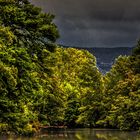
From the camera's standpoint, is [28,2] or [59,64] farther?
[59,64]

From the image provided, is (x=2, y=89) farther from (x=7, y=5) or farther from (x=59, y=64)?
(x=59, y=64)

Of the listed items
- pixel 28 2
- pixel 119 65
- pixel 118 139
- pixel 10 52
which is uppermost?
pixel 119 65

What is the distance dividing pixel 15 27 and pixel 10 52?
3.27 meters

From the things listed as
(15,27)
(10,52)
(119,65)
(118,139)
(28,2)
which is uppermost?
(119,65)

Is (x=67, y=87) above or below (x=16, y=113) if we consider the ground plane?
above

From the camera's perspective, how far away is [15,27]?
27.1 m

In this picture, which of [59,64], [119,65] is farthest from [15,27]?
[59,64]

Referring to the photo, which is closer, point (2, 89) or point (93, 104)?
point (2, 89)

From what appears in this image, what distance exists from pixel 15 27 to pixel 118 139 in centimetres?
2986

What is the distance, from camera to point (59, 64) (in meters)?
91.6

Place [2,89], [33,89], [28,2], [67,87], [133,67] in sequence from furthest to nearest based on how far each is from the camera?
[67,87]
[133,67]
[28,2]
[33,89]
[2,89]

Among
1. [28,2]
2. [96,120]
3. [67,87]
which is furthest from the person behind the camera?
[67,87]

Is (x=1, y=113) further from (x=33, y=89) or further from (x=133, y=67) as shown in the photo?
(x=133, y=67)

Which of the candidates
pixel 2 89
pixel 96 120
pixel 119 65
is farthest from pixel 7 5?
pixel 96 120
